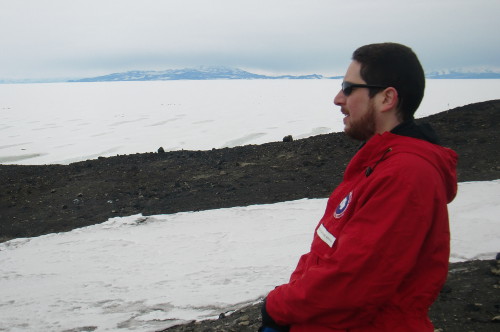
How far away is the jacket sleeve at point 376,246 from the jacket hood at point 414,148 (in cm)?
7

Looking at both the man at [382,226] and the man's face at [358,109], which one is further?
the man's face at [358,109]

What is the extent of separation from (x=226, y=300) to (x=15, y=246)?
4665 mm

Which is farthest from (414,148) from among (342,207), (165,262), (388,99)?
(165,262)

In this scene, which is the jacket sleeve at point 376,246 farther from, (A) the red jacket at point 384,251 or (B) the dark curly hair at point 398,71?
(B) the dark curly hair at point 398,71

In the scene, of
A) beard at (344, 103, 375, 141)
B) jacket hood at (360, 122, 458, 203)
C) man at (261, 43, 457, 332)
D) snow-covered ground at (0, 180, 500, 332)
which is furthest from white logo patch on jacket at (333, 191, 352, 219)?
snow-covered ground at (0, 180, 500, 332)

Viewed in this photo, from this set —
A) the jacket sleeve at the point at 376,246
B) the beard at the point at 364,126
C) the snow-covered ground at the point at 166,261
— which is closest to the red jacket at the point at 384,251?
the jacket sleeve at the point at 376,246

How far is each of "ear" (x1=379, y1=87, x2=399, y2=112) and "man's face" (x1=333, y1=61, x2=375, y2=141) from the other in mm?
50

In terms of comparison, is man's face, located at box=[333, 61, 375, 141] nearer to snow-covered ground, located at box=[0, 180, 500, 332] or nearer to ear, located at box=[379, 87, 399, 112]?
ear, located at box=[379, 87, 399, 112]

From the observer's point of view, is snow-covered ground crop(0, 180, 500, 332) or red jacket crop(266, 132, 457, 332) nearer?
red jacket crop(266, 132, 457, 332)

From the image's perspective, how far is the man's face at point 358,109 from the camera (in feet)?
6.81

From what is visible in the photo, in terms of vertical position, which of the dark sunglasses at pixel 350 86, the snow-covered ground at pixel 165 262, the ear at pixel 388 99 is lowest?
the snow-covered ground at pixel 165 262

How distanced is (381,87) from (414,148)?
0.32 meters

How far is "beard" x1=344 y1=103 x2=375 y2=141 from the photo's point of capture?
2.09 meters

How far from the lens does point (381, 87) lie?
202cm
